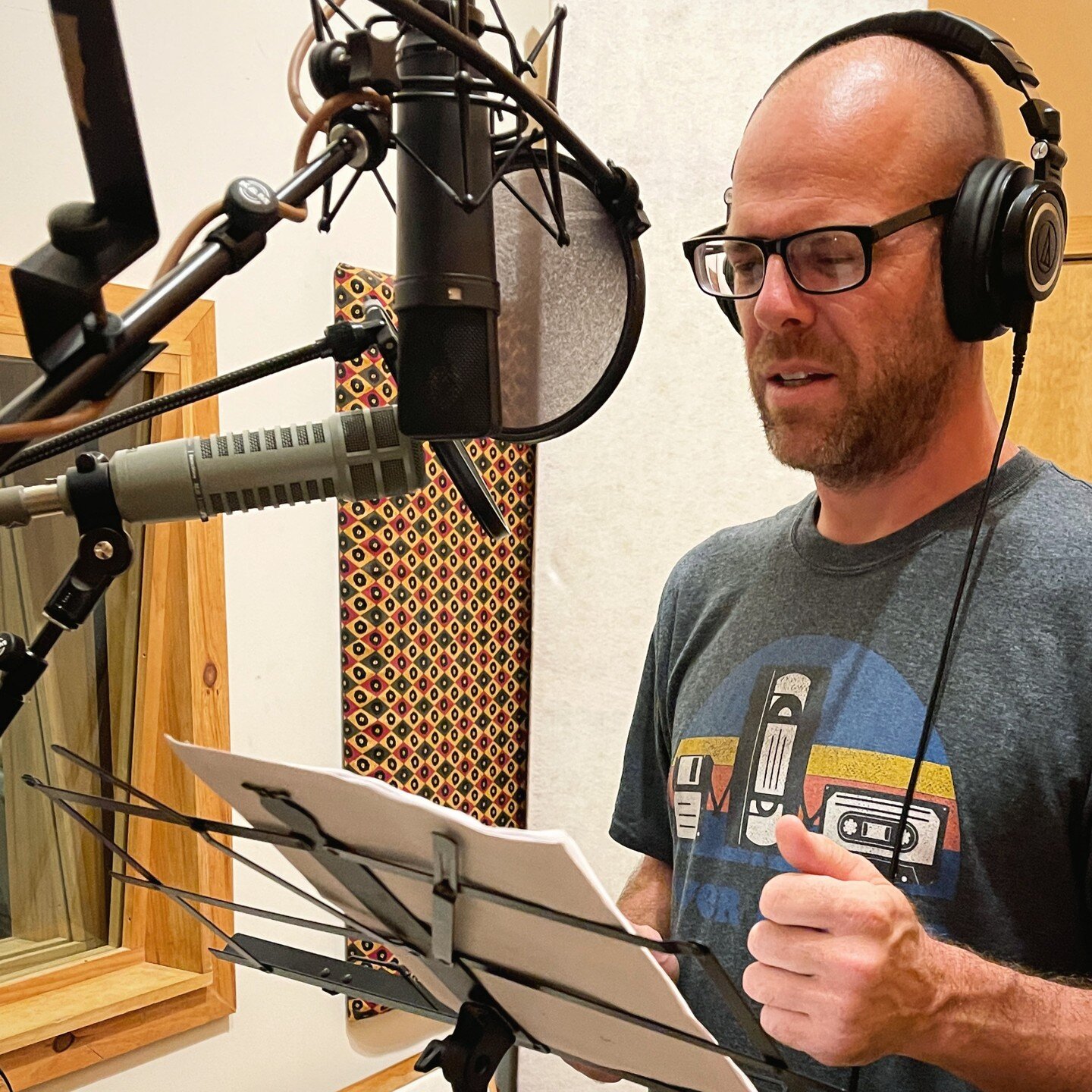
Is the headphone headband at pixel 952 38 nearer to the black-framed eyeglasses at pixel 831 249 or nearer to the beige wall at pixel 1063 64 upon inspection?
the black-framed eyeglasses at pixel 831 249

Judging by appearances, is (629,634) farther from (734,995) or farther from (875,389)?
(734,995)

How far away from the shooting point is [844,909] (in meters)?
0.66

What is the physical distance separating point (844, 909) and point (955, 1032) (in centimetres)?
20

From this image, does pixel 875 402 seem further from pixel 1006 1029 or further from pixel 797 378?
pixel 1006 1029

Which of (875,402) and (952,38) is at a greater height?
(952,38)

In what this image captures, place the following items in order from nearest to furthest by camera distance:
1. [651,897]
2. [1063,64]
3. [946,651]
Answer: [946,651]
[651,897]
[1063,64]

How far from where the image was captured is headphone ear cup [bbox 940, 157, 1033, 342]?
1000 millimetres

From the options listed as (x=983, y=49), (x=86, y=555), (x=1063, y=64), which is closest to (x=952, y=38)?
(x=983, y=49)

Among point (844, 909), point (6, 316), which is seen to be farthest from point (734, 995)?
point (6, 316)

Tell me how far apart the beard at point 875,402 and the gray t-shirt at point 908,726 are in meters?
0.08

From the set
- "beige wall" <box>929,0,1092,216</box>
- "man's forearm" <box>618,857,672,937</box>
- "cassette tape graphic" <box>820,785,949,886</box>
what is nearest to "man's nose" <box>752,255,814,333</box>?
"cassette tape graphic" <box>820,785,949,886</box>

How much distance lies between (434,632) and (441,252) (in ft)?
5.49

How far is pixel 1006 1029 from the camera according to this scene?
2.63ft

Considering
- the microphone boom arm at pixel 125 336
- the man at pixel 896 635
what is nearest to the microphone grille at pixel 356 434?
the microphone boom arm at pixel 125 336
